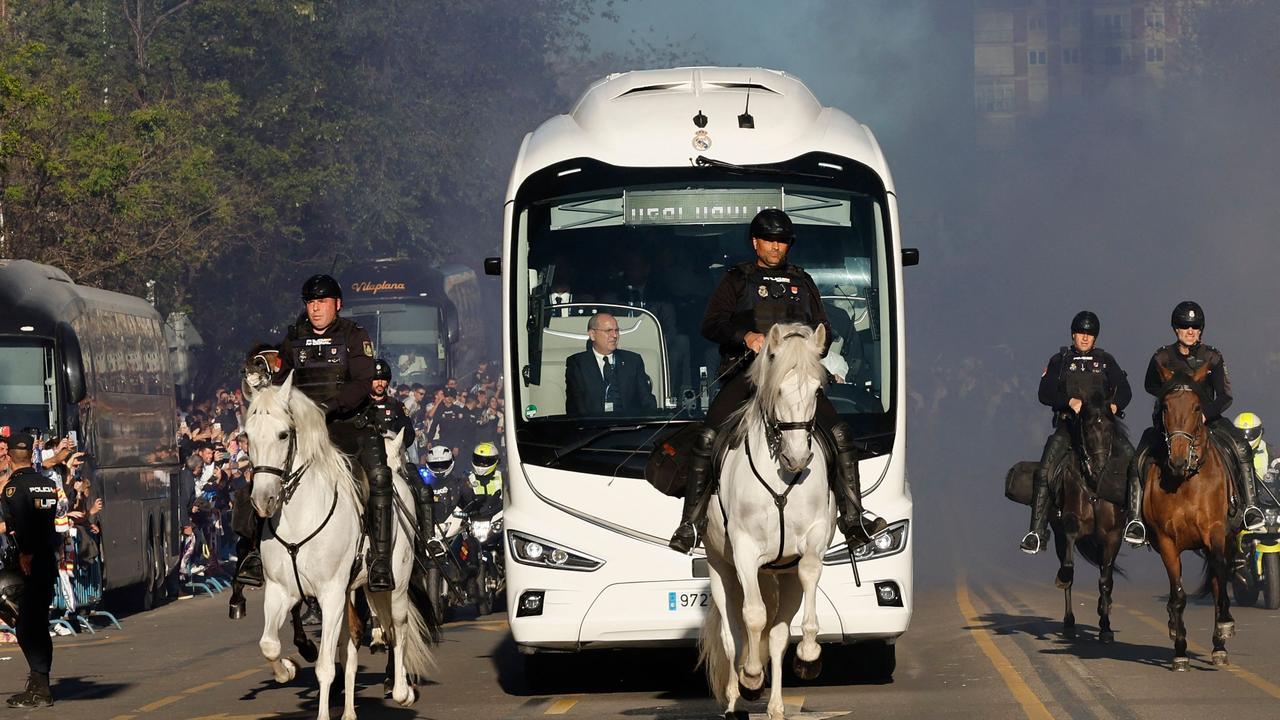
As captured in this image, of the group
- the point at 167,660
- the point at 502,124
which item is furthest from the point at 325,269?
the point at 167,660

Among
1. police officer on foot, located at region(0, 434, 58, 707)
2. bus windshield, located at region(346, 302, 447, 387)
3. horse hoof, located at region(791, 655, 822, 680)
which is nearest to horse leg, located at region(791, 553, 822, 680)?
horse hoof, located at region(791, 655, 822, 680)

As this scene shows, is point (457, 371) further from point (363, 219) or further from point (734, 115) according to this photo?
point (734, 115)

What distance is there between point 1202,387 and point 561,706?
5589 mm

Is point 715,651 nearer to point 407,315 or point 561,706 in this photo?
point 561,706

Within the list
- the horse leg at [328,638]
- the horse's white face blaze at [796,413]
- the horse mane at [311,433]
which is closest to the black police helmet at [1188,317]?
the horse's white face blaze at [796,413]

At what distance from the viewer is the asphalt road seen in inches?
536

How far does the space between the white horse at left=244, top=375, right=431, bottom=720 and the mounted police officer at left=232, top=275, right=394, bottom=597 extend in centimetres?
14

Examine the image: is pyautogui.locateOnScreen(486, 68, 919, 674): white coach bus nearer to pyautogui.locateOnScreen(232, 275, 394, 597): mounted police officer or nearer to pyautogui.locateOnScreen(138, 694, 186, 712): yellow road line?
pyautogui.locateOnScreen(232, 275, 394, 597): mounted police officer

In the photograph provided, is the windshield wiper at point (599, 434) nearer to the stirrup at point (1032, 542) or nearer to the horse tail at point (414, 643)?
the horse tail at point (414, 643)

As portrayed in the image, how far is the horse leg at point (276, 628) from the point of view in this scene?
1220 centimetres

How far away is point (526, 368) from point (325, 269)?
139 feet

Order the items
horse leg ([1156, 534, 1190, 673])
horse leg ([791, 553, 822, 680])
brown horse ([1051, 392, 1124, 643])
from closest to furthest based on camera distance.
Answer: horse leg ([791, 553, 822, 680])
horse leg ([1156, 534, 1190, 673])
brown horse ([1051, 392, 1124, 643])

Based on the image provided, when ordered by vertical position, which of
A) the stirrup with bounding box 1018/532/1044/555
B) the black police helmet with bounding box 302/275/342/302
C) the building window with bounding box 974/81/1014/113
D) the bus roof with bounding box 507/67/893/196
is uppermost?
the building window with bounding box 974/81/1014/113

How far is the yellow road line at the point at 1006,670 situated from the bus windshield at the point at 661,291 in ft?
6.31
